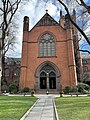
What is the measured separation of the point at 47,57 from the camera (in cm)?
4450

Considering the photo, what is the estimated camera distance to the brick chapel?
42.7 m

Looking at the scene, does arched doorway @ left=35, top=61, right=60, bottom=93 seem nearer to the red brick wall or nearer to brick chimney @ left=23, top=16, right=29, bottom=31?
the red brick wall

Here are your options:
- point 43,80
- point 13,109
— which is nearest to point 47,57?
point 43,80

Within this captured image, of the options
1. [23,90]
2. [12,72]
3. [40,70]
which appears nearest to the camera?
[23,90]

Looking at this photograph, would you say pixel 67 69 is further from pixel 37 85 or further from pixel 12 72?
pixel 12 72

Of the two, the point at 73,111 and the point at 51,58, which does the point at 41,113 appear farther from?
the point at 51,58

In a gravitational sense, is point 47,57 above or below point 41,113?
above

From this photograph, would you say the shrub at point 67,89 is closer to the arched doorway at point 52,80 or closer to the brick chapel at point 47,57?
the brick chapel at point 47,57

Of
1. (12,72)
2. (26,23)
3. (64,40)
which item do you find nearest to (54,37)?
(64,40)

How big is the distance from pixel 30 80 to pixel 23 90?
2709 mm

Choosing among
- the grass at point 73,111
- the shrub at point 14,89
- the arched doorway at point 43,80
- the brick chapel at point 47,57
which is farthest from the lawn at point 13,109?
the arched doorway at point 43,80

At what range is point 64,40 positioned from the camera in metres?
45.1

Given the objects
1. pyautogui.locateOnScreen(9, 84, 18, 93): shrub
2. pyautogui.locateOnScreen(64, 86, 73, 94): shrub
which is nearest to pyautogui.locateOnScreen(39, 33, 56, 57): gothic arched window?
pyautogui.locateOnScreen(64, 86, 73, 94): shrub

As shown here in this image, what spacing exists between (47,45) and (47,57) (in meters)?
2.72
